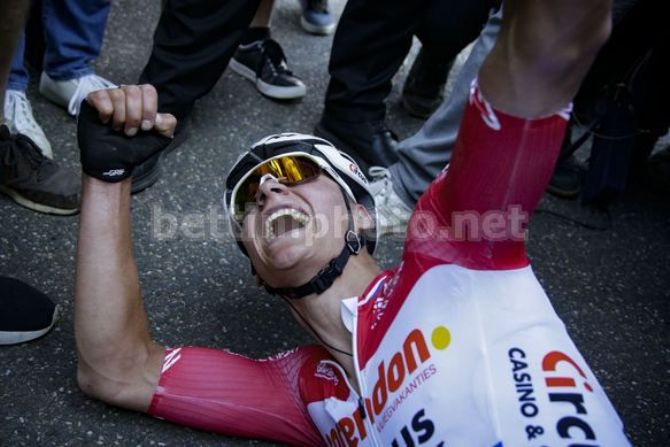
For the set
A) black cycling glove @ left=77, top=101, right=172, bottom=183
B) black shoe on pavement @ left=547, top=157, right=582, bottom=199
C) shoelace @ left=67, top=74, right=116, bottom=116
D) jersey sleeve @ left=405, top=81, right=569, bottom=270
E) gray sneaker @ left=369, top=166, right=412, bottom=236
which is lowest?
black shoe on pavement @ left=547, top=157, right=582, bottom=199

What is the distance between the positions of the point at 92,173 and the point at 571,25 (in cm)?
110

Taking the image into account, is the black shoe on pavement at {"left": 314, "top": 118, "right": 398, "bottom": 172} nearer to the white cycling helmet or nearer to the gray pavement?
the gray pavement

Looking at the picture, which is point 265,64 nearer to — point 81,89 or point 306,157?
point 81,89

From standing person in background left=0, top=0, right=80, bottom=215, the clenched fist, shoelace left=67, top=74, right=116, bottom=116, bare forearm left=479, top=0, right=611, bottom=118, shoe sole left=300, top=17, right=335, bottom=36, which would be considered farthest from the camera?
shoe sole left=300, top=17, right=335, bottom=36

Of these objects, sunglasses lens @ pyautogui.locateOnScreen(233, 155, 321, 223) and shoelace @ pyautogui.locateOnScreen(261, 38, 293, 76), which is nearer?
sunglasses lens @ pyautogui.locateOnScreen(233, 155, 321, 223)

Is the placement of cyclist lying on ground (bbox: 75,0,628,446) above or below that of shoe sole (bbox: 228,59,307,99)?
above

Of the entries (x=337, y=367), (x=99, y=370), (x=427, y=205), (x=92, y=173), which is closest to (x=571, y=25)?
(x=427, y=205)

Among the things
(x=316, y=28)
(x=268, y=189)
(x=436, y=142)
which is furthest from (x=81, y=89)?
(x=316, y=28)

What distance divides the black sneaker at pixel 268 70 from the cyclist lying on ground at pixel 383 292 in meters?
1.19

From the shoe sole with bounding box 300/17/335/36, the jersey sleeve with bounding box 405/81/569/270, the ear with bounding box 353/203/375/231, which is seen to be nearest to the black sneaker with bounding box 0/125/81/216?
the ear with bounding box 353/203/375/231

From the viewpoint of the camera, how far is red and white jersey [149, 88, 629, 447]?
112 centimetres

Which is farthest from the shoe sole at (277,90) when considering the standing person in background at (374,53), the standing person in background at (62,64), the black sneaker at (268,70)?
the standing person in background at (62,64)

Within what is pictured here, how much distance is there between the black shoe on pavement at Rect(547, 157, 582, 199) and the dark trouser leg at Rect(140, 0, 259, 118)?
137 cm

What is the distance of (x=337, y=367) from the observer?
1.57 meters
